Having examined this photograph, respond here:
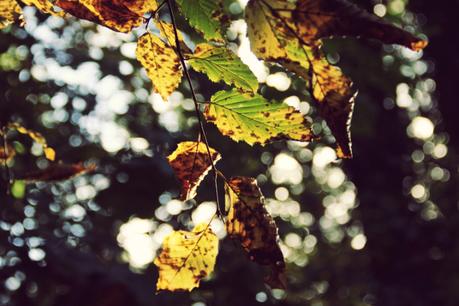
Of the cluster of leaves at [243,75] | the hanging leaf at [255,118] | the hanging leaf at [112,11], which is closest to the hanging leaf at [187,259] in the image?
the cluster of leaves at [243,75]

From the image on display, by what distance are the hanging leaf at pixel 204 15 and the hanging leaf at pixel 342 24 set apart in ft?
0.58

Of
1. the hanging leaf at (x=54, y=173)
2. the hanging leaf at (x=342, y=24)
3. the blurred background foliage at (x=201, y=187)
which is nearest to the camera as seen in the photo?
the hanging leaf at (x=342, y=24)

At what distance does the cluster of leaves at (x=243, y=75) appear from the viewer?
0.29 m

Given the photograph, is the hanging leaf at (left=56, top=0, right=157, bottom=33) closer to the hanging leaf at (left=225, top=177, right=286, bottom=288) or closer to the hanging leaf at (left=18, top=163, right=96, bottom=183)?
the hanging leaf at (left=225, top=177, right=286, bottom=288)

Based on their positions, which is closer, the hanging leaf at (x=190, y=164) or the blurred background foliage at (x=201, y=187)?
the hanging leaf at (x=190, y=164)

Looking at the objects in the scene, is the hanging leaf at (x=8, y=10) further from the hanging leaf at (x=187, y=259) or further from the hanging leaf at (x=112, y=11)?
the hanging leaf at (x=187, y=259)

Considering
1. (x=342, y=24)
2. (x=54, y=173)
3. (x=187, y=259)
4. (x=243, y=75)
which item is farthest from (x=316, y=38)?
(x=54, y=173)

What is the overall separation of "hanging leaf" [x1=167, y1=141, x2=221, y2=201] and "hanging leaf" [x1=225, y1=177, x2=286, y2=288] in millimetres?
50

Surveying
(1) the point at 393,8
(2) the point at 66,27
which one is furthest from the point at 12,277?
(1) the point at 393,8

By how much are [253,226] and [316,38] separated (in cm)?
21

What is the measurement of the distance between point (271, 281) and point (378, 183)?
11.4 ft

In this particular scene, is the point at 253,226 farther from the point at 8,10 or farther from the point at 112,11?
the point at 8,10

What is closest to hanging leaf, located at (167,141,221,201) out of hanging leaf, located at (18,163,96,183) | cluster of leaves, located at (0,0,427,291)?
cluster of leaves, located at (0,0,427,291)

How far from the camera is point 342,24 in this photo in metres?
0.28
